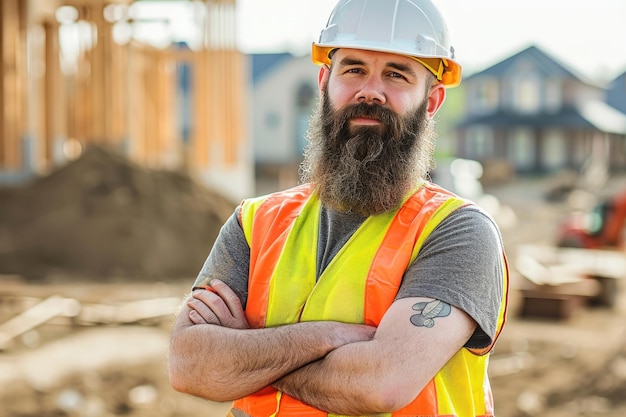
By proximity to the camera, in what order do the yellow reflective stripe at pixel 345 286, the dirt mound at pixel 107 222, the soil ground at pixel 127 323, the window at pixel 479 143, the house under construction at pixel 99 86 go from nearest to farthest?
the yellow reflective stripe at pixel 345 286, the soil ground at pixel 127 323, the dirt mound at pixel 107 222, the house under construction at pixel 99 86, the window at pixel 479 143

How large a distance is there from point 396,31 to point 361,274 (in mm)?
752

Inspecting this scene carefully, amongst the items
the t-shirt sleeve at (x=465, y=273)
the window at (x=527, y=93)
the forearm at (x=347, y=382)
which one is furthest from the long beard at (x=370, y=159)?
the window at (x=527, y=93)

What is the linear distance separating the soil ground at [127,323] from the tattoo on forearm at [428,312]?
5.46m

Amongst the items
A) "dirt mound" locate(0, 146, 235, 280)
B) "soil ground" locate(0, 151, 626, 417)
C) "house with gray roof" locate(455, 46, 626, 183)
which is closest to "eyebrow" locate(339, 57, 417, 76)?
"soil ground" locate(0, 151, 626, 417)

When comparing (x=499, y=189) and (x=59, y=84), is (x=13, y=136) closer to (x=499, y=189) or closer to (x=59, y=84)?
(x=59, y=84)

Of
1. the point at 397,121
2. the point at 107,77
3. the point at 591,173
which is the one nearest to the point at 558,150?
the point at 591,173

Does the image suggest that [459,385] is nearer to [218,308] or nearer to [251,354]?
[251,354]

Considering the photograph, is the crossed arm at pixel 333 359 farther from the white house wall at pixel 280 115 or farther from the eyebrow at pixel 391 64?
the white house wall at pixel 280 115

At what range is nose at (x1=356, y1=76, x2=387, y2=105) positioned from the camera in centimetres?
257

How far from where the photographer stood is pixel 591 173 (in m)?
41.2

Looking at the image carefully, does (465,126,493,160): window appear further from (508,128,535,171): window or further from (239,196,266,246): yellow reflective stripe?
(239,196,266,246): yellow reflective stripe

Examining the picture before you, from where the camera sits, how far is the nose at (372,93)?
8.43 feet

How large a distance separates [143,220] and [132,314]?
4.82 metres

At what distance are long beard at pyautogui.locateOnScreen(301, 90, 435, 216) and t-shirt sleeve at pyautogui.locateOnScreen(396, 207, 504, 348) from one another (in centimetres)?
23
